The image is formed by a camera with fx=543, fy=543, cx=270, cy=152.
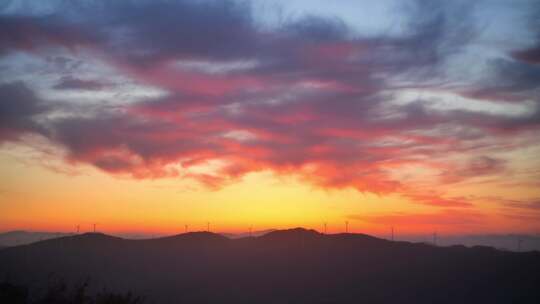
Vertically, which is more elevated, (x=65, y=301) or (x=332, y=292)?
(x=65, y=301)

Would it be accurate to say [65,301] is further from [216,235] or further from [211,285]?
[216,235]

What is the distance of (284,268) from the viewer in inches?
5561

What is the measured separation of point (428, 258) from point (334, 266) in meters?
23.5

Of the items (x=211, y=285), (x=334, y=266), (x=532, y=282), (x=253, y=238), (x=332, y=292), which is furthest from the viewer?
(x=253, y=238)

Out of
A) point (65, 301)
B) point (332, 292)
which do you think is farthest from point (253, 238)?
point (65, 301)

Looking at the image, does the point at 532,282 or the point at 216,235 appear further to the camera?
the point at 216,235

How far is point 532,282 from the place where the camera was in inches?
4267

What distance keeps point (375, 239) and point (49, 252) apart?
302 feet

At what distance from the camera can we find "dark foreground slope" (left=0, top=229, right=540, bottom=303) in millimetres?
113125

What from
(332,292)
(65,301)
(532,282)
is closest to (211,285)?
(332,292)

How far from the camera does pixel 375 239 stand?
508 ft

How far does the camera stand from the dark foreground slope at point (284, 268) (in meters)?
113

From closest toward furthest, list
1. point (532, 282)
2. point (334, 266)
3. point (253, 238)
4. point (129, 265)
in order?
point (532, 282), point (334, 266), point (129, 265), point (253, 238)

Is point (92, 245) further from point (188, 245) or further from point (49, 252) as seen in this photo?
point (188, 245)
